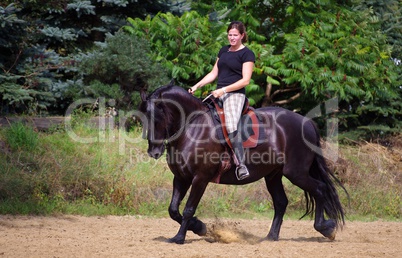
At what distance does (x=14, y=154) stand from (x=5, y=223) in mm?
2490

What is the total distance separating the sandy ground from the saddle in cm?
Answer: 139

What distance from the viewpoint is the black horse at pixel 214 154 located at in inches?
327

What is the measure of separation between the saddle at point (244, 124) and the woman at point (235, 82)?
8cm

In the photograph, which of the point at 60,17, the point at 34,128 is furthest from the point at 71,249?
the point at 60,17

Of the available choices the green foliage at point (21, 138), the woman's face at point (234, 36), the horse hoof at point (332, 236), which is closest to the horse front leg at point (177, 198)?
the woman's face at point (234, 36)

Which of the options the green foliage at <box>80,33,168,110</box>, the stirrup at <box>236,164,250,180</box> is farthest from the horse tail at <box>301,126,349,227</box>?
the green foliage at <box>80,33,168,110</box>

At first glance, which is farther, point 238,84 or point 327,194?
point 327,194

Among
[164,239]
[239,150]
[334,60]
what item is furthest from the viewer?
[334,60]

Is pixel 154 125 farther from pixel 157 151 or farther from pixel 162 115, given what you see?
pixel 157 151

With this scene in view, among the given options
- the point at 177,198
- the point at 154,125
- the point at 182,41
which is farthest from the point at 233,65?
the point at 182,41

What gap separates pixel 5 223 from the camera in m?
9.61

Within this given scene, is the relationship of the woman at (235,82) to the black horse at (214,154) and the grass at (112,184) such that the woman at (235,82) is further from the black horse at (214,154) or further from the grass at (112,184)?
the grass at (112,184)

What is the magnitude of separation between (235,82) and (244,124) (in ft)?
1.99

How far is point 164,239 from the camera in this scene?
349 inches
